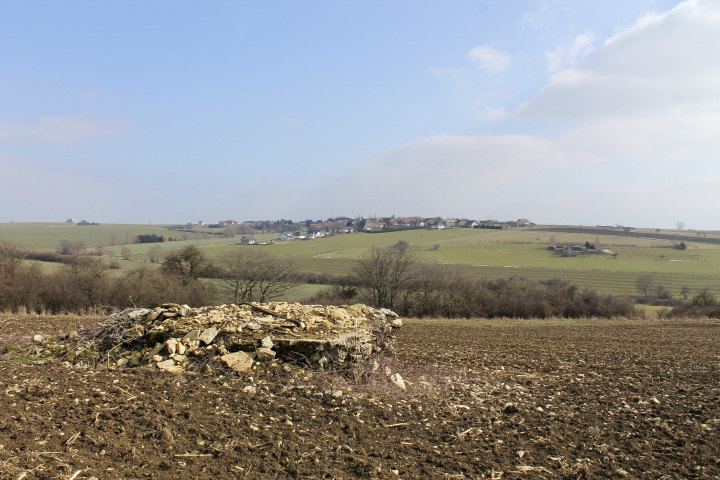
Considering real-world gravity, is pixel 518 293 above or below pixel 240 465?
below

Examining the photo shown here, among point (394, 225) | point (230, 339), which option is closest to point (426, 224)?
point (394, 225)

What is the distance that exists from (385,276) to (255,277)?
14.4m

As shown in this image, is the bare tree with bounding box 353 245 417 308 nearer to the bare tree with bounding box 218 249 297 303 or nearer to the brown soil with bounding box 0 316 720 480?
the bare tree with bounding box 218 249 297 303

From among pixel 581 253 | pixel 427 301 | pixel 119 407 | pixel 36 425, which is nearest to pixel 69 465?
pixel 36 425

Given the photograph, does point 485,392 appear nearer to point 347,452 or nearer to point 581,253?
point 347,452

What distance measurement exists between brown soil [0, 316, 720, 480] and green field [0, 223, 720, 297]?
151ft

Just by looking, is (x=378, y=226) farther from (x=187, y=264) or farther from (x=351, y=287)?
(x=187, y=264)

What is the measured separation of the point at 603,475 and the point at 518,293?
40640mm

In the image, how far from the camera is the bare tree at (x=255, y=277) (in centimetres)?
4103

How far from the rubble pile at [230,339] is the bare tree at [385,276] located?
34608mm

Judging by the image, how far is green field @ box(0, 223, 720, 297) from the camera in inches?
2308

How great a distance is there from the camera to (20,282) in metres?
28.6

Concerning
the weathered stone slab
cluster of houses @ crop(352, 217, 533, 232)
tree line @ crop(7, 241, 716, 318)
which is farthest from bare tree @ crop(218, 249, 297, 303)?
cluster of houses @ crop(352, 217, 533, 232)

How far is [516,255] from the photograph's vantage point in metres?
79.9
